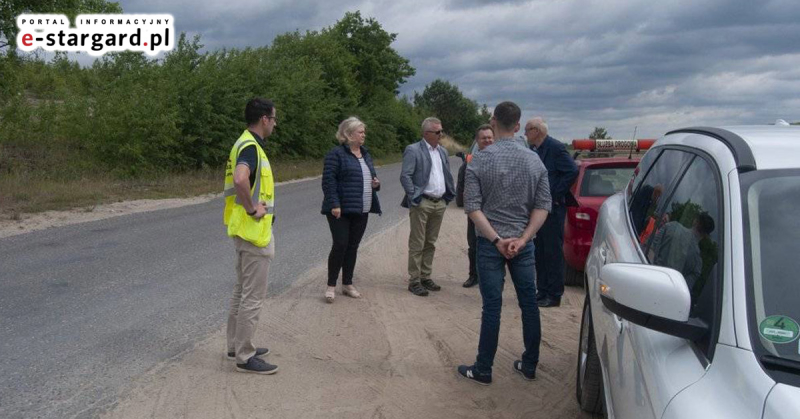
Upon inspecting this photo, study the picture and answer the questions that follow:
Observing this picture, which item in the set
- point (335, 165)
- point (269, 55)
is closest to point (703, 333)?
point (335, 165)

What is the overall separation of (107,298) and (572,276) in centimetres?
502

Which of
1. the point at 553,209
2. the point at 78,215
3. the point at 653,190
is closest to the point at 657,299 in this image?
the point at 653,190

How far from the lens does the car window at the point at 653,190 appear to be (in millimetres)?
3484

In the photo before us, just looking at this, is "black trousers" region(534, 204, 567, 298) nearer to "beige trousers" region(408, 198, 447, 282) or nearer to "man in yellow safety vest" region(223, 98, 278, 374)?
"beige trousers" region(408, 198, 447, 282)

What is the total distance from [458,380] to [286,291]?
3.08 meters

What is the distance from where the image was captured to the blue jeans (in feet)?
16.1

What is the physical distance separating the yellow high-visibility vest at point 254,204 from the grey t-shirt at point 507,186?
4.46ft

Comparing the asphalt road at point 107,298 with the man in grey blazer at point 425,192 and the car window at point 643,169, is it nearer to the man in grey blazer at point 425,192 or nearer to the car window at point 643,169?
the man in grey blazer at point 425,192

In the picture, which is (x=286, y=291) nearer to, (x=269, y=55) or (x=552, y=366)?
(x=552, y=366)

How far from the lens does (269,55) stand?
3484 cm

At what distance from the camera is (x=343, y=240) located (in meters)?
7.11

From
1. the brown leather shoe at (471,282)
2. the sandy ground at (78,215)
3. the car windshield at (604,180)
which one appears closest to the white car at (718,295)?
the brown leather shoe at (471,282)

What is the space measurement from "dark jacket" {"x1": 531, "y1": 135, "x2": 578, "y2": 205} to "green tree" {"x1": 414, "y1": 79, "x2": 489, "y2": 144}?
8706 centimetres

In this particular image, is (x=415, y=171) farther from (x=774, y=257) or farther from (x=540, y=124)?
(x=774, y=257)
